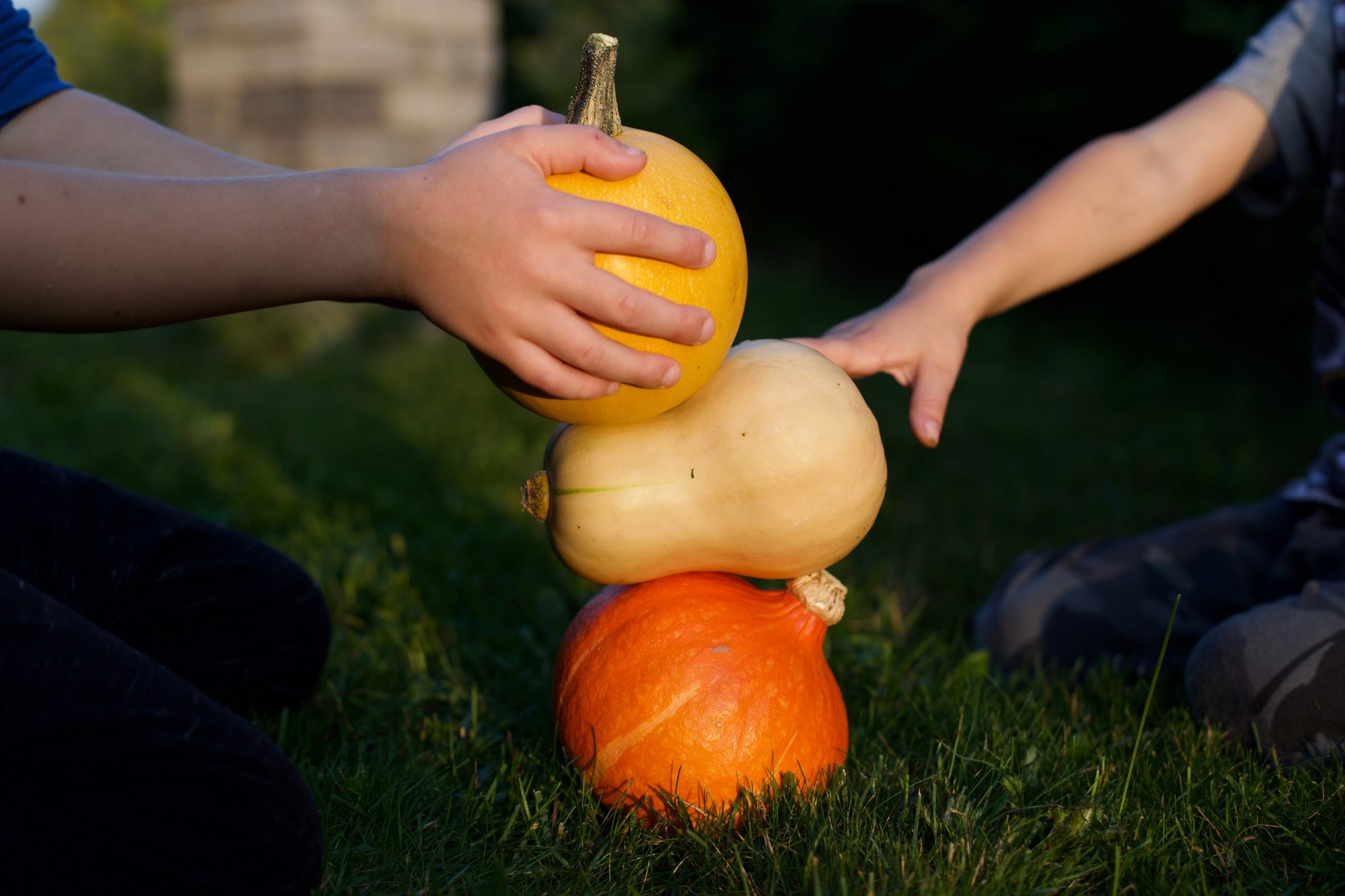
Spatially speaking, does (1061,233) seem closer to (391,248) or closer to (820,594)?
(820,594)

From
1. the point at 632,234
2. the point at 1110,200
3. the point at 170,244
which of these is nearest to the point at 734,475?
the point at 632,234

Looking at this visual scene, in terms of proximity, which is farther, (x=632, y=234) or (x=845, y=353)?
(x=845, y=353)

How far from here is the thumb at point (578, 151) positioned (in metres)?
1.38

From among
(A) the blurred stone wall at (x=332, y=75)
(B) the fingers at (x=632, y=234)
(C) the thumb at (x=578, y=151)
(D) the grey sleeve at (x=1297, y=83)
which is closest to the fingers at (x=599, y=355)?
(B) the fingers at (x=632, y=234)

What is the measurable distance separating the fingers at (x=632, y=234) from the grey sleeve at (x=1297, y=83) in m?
1.80

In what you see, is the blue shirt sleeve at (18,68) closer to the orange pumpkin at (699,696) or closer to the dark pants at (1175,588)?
the orange pumpkin at (699,696)

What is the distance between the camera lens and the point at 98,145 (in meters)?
1.97

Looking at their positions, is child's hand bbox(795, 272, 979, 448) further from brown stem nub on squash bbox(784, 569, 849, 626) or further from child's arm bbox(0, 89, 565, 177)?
child's arm bbox(0, 89, 565, 177)

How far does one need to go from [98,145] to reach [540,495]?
109 cm

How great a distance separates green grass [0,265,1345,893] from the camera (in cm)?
153

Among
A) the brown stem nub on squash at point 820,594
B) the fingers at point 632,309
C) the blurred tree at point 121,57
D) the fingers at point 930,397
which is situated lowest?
the blurred tree at point 121,57

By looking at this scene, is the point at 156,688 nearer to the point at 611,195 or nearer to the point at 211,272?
the point at 211,272

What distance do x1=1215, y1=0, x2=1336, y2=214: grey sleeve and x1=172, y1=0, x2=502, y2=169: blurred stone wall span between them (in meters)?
5.65

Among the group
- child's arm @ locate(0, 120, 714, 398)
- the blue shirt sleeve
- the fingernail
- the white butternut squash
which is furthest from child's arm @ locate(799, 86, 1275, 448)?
the blue shirt sleeve
